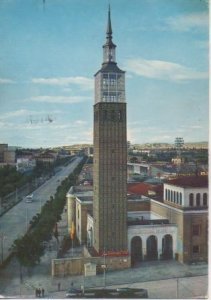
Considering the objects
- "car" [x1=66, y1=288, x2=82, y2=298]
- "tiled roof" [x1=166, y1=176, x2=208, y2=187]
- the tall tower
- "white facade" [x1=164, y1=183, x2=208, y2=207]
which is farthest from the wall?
"tiled roof" [x1=166, y1=176, x2=208, y2=187]

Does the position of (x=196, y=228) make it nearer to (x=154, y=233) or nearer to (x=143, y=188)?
(x=154, y=233)

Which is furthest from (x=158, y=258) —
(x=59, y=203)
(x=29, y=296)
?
(x=59, y=203)

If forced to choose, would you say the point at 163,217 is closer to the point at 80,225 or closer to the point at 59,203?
the point at 80,225

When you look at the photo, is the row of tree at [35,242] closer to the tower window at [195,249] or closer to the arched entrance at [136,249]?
the arched entrance at [136,249]

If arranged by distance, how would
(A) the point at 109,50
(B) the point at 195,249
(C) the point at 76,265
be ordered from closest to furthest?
(A) the point at 109,50 → (C) the point at 76,265 → (B) the point at 195,249

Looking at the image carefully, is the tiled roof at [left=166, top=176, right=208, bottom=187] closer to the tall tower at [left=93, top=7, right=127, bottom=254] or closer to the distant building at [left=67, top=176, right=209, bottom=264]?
the distant building at [left=67, top=176, right=209, bottom=264]

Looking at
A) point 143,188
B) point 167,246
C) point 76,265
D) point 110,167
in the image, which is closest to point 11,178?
point 143,188
